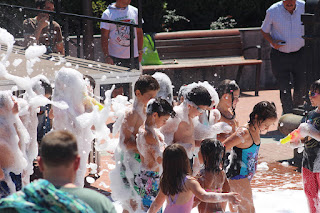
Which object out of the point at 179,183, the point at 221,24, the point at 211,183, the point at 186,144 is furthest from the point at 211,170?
the point at 221,24

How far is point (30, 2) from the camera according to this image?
13.9 meters

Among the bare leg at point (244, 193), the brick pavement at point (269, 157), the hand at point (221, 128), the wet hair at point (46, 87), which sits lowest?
the brick pavement at point (269, 157)

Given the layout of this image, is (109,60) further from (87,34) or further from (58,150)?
(58,150)

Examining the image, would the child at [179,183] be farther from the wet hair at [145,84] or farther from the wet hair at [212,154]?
the wet hair at [145,84]

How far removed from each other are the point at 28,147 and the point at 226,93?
1.99m

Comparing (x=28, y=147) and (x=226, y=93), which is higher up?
(x=226, y=93)

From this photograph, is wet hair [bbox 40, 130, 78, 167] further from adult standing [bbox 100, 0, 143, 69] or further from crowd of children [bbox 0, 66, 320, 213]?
adult standing [bbox 100, 0, 143, 69]

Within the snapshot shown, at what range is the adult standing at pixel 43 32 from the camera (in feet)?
29.1

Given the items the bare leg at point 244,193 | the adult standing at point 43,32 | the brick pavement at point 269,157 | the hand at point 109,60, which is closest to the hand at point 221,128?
the bare leg at point 244,193

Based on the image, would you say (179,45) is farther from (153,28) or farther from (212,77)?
(153,28)

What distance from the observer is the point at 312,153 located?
5.41m

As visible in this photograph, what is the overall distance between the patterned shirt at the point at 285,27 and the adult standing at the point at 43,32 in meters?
3.29

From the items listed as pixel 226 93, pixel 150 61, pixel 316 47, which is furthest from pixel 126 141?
pixel 150 61

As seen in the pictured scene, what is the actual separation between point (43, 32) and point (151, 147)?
15.2ft
